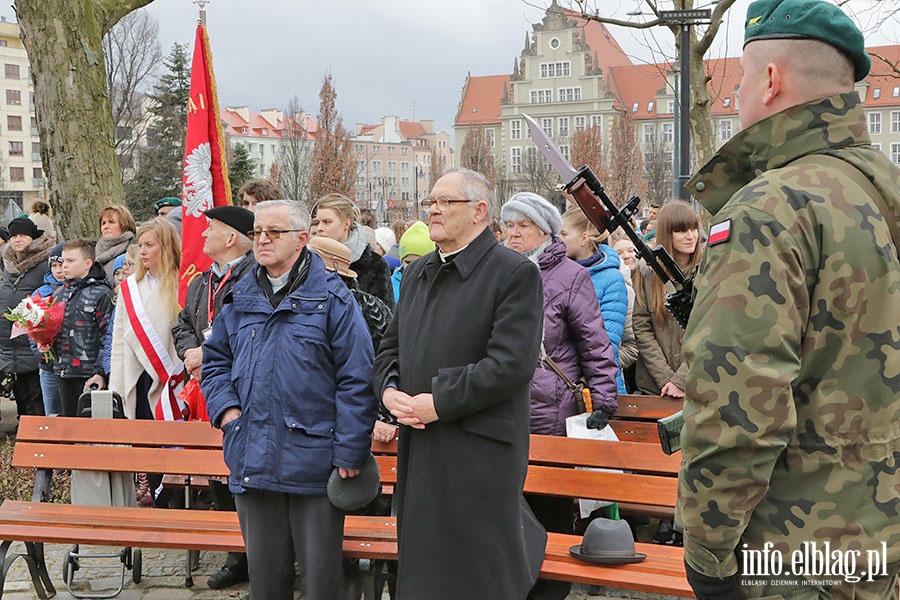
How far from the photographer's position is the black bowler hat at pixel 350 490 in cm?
394

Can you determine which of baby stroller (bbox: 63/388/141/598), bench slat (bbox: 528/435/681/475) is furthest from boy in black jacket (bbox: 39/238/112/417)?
bench slat (bbox: 528/435/681/475)

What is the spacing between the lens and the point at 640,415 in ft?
17.8

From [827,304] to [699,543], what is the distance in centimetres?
66

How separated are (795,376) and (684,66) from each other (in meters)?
8.97

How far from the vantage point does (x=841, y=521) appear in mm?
2094

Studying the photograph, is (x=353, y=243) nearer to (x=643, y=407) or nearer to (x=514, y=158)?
(x=643, y=407)

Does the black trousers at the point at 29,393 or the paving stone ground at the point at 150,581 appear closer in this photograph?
the paving stone ground at the point at 150,581

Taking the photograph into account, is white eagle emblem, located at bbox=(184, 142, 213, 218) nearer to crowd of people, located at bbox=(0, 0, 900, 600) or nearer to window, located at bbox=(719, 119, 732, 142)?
crowd of people, located at bbox=(0, 0, 900, 600)

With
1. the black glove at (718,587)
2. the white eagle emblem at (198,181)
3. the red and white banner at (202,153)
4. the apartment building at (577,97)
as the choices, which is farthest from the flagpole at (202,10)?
the apartment building at (577,97)

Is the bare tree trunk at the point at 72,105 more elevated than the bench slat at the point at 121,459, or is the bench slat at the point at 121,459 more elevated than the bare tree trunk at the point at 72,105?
the bare tree trunk at the point at 72,105

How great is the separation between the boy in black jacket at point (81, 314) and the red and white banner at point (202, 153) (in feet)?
3.57

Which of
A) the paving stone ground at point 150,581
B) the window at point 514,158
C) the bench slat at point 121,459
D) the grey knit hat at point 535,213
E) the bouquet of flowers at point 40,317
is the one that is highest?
the window at point 514,158

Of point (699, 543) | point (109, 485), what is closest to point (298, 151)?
point (109, 485)

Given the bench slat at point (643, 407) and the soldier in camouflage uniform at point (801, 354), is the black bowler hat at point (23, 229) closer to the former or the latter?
the bench slat at point (643, 407)
